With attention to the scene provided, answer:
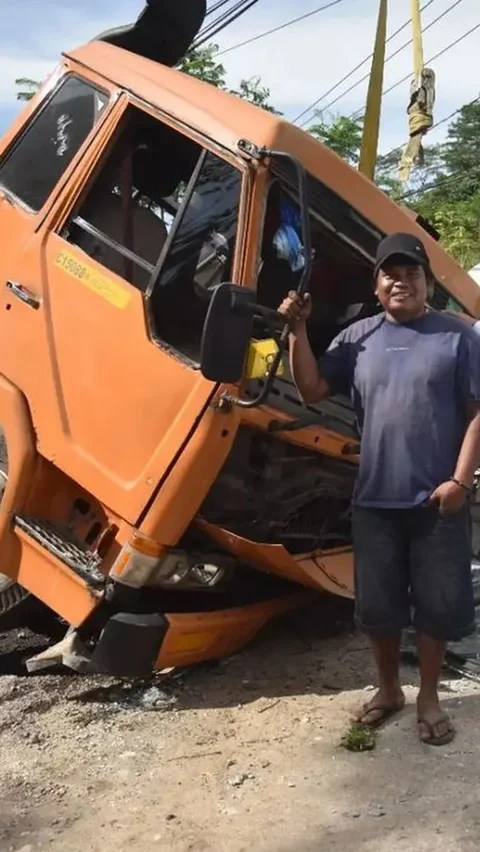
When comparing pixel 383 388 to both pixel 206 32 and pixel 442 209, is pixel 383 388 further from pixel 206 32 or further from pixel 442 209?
pixel 442 209

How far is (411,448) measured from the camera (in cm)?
329

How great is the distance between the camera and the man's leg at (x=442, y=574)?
3.30 meters

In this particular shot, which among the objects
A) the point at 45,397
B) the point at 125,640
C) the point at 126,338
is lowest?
the point at 125,640

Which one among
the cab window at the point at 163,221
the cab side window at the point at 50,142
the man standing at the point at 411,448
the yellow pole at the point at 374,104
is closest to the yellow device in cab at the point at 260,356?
the man standing at the point at 411,448

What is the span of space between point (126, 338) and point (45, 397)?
50cm

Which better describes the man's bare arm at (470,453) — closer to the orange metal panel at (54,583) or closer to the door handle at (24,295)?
the orange metal panel at (54,583)

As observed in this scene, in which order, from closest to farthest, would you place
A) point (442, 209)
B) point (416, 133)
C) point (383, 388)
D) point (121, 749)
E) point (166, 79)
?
point (383, 388) < point (121, 749) < point (166, 79) < point (416, 133) < point (442, 209)

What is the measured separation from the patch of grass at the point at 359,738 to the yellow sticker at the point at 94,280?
6.11 feet

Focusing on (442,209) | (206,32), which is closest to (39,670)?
(206,32)

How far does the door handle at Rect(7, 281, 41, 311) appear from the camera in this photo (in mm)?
4145

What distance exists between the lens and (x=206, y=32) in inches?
358

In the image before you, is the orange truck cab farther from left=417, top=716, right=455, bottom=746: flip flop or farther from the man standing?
left=417, top=716, right=455, bottom=746: flip flop

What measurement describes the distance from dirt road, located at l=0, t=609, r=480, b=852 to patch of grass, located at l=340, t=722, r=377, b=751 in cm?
4

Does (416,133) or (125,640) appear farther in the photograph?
(416,133)
